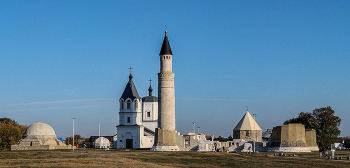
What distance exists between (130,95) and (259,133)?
71.6 feet

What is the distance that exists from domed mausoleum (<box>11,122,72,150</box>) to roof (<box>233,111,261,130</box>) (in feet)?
93.5

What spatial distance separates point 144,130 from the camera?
3241 inches

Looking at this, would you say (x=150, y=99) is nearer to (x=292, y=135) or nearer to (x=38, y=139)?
(x=38, y=139)

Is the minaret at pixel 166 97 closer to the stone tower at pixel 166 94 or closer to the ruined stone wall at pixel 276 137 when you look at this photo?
the stone tower at pixel 166 94

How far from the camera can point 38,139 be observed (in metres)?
60.3

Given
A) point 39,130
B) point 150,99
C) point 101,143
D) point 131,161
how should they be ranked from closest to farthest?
1. point 131,161
2. point 39,130
3. point 101,143
4. point 150,99

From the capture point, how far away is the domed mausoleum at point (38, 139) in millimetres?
58969

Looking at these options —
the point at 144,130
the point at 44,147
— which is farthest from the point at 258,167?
the point at 144,130

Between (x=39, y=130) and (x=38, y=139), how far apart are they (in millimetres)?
2153

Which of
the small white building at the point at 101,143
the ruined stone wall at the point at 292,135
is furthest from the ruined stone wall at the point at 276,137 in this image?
the small white building at the point at 101,143

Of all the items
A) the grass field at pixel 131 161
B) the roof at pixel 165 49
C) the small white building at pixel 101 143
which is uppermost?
the roof at pixel 165 49

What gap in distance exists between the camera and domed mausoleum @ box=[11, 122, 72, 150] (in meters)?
59.0

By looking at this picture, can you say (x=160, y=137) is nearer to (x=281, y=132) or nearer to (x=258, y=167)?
(x=281, y=132)

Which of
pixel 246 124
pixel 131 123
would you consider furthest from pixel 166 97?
pixel 246 124
